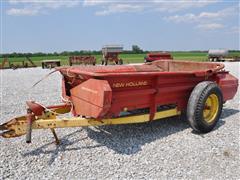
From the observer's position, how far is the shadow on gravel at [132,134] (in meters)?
4.22

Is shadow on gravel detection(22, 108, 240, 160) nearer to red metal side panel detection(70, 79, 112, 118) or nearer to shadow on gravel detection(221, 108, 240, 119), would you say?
shadow on gravel detection(221, 108, 240, 119)

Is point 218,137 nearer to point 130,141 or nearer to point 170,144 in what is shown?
point 170,144

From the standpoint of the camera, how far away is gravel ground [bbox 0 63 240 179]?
3.44 m

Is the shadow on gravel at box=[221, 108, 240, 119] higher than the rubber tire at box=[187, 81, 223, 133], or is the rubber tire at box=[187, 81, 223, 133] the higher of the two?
the rubber tire at box=[187, 81, 223, 133]

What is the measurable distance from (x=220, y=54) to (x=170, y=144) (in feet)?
114

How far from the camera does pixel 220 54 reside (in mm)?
36375

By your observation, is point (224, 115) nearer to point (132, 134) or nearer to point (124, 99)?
point (132, 134)

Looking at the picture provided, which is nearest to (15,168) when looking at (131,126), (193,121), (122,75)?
(122,75)

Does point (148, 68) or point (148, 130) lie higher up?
point (148, 68)

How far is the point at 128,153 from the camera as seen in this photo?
13.1ft

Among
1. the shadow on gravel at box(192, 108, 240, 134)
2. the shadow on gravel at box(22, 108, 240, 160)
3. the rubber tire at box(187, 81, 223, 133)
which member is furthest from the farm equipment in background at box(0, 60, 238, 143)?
the shadow on gravel at box(22, 108, 240, 160)

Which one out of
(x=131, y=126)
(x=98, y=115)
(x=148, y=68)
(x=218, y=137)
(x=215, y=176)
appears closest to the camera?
(x=215, y=176)

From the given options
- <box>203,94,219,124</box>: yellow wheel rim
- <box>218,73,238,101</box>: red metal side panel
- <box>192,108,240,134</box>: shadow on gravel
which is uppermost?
<box>218,73,238,101</box>: red metal side panel

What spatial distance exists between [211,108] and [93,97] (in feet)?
7.78
